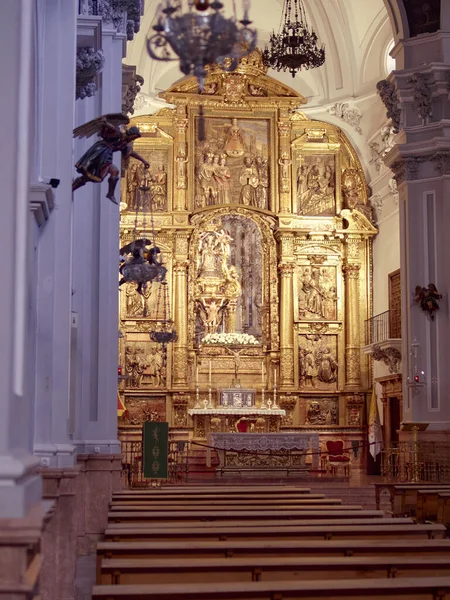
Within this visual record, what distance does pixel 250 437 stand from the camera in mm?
22328

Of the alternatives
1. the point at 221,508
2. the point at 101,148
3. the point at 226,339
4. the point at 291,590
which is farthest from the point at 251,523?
the point at 226,339

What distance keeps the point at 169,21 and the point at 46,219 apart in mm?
2501

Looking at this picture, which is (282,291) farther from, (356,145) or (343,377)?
(356,145)

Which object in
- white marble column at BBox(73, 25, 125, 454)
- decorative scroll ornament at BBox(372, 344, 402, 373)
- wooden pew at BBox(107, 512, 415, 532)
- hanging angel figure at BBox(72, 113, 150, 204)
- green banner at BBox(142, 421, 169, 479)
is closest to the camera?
hanging angel figure at BBox(72, 113, 150, 204)

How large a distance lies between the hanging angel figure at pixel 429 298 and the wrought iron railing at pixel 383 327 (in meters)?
5.63

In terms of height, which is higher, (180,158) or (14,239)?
(180,158)

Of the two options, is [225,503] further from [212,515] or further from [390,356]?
[390,356]

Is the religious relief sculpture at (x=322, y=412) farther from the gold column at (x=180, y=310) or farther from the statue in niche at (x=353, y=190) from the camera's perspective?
the statue in niche at (x=353, y=190)

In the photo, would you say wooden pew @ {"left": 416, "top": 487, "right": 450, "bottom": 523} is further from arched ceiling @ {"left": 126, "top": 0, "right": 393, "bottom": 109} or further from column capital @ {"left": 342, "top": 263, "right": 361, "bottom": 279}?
arched ceiling @ {"left": 126, "top": 0, "right": 393, "bottom": 109}

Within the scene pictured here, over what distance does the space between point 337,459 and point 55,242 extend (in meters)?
18.1

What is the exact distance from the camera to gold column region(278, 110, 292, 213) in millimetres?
27453

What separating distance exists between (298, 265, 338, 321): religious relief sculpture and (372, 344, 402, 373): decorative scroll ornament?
8.27 feet

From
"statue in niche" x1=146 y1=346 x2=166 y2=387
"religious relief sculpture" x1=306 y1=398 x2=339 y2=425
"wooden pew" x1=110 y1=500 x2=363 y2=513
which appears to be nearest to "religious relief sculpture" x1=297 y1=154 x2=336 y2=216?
"religious relief sculpture" x1=306 y1=398 x2=339 y2=425

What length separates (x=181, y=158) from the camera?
89.2ft
